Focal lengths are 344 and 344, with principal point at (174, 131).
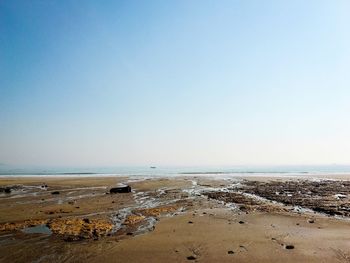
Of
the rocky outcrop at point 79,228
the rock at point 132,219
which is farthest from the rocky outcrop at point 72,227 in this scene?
the rock at point 132,219

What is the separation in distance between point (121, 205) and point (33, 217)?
883 cm

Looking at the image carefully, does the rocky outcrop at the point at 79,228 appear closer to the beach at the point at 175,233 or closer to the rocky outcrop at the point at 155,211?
the beach at the point at 175,233

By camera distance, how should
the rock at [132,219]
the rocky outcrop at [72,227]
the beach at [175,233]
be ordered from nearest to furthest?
the beach at [175,233] < the rocky outcrop at [72,227] < the rock at [132,219]

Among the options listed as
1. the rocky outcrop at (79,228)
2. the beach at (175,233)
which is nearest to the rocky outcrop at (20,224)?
the beach at (175,233)

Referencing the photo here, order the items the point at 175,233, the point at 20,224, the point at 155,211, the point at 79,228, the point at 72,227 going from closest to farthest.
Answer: the point at 175,233 < the point at 79,228 < the point at 72,227 < the point at 20,224 < the point at 155,211

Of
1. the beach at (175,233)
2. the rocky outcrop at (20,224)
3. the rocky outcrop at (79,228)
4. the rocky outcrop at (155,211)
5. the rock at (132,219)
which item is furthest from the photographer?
the rocky outcrop at (155,211)

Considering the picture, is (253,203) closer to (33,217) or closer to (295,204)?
(295,204)

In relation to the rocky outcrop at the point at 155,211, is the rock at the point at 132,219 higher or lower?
lower

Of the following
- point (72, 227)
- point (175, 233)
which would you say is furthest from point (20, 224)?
point (175, 233)

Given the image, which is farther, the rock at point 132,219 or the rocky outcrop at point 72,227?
the rock at point 132,219

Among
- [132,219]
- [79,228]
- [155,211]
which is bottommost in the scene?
[79,228]

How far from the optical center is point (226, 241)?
18203 mm

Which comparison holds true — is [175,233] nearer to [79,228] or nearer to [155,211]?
[79,228]

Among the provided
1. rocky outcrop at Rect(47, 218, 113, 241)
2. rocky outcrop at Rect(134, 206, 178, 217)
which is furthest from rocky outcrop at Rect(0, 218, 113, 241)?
rocky outcrop at Rect(134, 206, 178, 217)
